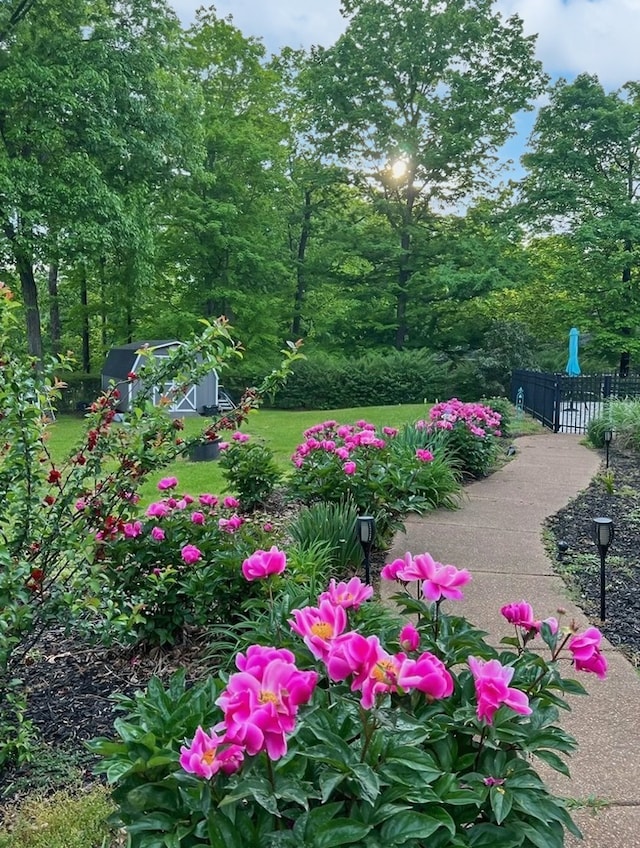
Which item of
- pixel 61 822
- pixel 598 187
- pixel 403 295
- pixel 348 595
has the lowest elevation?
pixel 61 822

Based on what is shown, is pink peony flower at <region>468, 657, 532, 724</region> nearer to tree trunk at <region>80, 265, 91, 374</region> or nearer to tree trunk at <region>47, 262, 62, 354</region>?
tree trunk at <region>80, 265, 91, 374</region>

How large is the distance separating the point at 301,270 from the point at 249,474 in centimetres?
1702

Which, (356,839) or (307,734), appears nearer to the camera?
(356,839)

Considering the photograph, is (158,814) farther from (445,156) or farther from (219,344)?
(445,156)

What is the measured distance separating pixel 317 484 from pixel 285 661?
11.0 feet

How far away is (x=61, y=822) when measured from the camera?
1.70 m

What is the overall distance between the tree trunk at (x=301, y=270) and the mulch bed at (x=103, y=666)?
17959 millimetres

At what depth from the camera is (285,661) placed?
1.04 meters

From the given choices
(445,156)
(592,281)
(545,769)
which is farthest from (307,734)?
(445,156)

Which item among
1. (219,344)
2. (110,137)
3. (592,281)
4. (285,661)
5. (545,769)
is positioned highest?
(110,137)

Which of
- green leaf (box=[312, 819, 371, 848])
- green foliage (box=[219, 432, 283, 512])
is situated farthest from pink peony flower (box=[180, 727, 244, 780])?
green foliage (box=[219, 432, 283, 512])

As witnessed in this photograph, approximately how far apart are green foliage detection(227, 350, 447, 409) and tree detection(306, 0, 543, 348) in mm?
3399

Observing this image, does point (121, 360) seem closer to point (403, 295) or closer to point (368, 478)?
point (403, 295)

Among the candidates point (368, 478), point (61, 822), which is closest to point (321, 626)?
point (61, 822)
